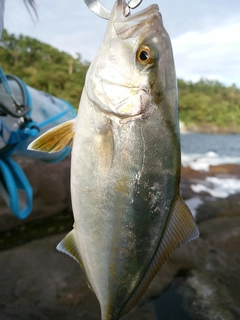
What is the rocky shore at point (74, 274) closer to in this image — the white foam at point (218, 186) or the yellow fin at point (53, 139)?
the white foam at point (218, 186)

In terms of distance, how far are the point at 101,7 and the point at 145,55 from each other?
26 cm

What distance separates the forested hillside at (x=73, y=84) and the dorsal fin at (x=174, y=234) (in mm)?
25028

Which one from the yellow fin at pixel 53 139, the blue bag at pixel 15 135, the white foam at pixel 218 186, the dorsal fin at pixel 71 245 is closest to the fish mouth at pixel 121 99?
the yellow fin at pixel 53 139

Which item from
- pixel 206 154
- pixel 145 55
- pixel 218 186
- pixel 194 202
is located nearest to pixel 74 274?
pixel 145 55

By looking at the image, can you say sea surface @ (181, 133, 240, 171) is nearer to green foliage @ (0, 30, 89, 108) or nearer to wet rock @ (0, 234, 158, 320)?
wet rock @ (0, 234, 158, 320)

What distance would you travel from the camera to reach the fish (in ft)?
3.73

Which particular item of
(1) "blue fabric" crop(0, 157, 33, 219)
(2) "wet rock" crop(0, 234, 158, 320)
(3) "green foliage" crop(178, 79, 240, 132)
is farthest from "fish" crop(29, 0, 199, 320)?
(3) "green foliage" crop(178, 79, 240, 132)

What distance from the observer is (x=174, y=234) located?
1.23m

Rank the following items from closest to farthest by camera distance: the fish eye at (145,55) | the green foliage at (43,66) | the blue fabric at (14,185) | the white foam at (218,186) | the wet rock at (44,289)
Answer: the fish eye at (145,55) < the blue fabric at (14,185) < the wet rock at (44,289) < the white foam at (218,186) < the green foliage at (43,66)

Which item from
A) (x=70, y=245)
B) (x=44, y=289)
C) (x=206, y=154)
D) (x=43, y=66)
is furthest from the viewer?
(x=43, y=66)

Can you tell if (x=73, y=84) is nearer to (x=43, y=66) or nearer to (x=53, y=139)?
(x=43, y=66)

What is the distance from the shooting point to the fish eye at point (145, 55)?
113cm

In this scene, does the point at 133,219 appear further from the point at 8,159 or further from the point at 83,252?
the point at 8,159

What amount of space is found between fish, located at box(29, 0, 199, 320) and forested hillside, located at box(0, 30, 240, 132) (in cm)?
2483
